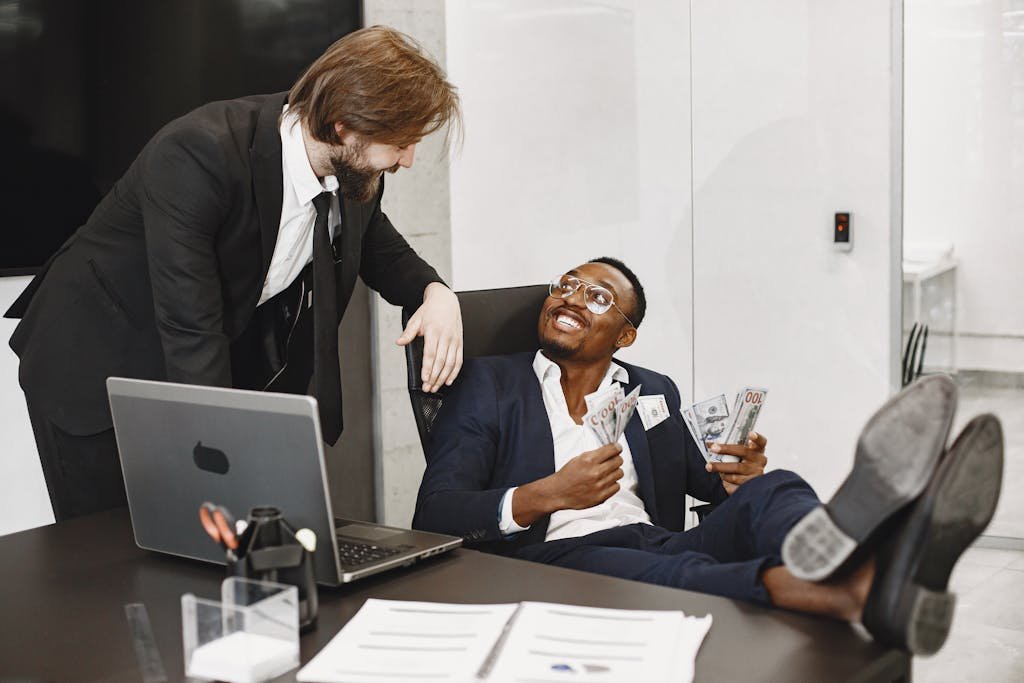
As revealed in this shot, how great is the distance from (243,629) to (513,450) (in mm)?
1182

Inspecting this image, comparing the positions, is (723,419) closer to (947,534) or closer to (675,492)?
(675,492)

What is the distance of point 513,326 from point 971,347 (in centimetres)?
184

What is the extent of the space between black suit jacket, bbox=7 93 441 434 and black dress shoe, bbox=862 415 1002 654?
1162 millimetres

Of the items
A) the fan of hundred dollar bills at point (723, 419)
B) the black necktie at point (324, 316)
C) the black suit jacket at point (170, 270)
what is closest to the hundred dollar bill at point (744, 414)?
the fan of hundred dollar bills at point (723, 419)

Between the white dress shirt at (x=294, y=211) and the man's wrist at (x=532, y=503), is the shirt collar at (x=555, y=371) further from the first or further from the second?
the white dress shirt at (x=294, y=211)

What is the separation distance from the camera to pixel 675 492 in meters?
2.52

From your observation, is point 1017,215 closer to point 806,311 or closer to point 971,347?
point 971,347

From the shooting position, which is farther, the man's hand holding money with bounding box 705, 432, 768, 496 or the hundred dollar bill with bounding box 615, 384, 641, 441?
the man's hand holding money with bounding box 705, 432, 768, 496

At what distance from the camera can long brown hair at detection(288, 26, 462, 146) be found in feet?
6.63

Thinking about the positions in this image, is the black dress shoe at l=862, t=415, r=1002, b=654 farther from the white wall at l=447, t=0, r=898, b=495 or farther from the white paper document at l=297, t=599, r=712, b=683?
the white wall at l=447, t=0, r=898, b=495

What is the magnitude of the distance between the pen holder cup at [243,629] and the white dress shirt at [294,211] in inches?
40.4

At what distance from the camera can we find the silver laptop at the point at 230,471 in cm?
147

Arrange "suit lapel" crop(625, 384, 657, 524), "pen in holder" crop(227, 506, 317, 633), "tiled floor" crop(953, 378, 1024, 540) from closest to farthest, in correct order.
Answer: "pen in holder" crop(227, 506, 317, 633), "suit lapel" crop(625, 384, 657, 524), "tiled floor" crop(953, 378, 1024, 540)

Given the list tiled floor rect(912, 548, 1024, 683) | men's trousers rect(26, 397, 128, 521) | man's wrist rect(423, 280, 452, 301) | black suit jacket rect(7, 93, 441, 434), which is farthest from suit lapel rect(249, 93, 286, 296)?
tiled floor rect(912, 548, 1024, 683)
